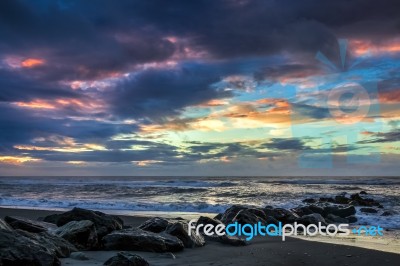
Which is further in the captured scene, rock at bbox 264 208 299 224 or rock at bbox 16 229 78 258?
rock at bbox 264 208 299 224

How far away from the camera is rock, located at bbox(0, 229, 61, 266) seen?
4.61m

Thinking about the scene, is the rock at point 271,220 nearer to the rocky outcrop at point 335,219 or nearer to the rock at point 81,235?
the rocky outcrop at point 335,219

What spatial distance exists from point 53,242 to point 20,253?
5.13ft

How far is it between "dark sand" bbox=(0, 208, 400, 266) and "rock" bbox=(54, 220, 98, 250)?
34cm

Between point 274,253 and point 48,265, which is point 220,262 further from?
point 48,265

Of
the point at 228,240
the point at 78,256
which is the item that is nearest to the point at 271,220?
the point at 228,240

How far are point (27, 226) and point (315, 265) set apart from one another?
5.39 metres

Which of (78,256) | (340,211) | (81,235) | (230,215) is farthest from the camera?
(340,211)

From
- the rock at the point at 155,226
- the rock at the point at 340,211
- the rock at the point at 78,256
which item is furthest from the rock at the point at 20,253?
the rock at the point at 340,211

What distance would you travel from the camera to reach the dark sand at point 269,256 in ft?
21.4

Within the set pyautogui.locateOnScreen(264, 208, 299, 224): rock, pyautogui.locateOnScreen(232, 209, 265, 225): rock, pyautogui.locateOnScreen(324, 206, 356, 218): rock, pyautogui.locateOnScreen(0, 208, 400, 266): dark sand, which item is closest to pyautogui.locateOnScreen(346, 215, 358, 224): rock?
pyautogui.locateOnScreen(324, 206, 356, 218): rock

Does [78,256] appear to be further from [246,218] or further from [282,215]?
[282,215]

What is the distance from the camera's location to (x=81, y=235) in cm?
728

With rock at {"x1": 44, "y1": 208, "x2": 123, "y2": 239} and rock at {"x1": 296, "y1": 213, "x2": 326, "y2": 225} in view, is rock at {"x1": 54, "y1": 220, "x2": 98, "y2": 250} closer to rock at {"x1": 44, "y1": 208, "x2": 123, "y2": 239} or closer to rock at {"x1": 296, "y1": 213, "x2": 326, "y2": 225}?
rock at {"x1": 44, "y1": 208, "x2": 123, "y2": 239}
